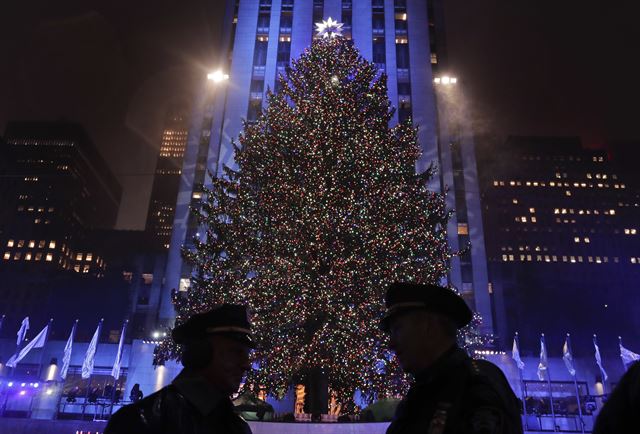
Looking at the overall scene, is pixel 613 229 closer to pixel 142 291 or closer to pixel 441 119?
pixel 441 119

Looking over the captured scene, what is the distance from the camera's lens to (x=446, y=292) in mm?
2613

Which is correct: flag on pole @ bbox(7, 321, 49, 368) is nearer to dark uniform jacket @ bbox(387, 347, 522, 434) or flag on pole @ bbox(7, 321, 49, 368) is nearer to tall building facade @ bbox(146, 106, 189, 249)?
dark uniform jacket @ bbox(387, 347, 522, 434)

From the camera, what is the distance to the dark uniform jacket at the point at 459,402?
1.88 m

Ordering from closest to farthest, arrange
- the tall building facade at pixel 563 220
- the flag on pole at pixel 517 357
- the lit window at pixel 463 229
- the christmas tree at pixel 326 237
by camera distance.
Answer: the christmas tree at pixel 326 237
the flag on pole at pixel 517 357
the lit window at pixel 463 229
the tall building facade at pixel 563 220

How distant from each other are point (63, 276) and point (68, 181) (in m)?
39.3

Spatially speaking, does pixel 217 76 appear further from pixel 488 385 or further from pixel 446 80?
pixel 488 385

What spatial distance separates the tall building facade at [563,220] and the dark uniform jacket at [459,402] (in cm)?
8564

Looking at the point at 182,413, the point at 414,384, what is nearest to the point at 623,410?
the point at 414,384

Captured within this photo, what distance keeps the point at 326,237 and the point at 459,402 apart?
13.2m

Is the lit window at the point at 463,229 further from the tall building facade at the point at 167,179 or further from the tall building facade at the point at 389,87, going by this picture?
the tall building facade at the point at 167,179

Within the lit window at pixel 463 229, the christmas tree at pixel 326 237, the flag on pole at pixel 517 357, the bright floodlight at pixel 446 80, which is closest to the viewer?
the christmas tree at pixel 326 237

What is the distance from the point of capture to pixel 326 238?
1526cm

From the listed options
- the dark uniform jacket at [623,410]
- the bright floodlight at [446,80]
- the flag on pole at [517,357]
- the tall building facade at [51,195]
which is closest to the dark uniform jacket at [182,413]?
the dark uniform jacket at [623,410]

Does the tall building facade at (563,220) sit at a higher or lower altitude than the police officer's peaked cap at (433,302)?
higher
